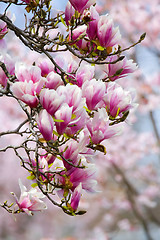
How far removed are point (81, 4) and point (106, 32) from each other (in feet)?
0.38

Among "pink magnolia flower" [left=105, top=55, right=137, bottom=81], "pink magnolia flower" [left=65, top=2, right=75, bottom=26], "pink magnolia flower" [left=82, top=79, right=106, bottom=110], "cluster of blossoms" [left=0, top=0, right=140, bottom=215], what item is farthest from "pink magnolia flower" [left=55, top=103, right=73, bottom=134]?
"pink magnolia flower" [left=65, top=2, right=75, bottom=26]

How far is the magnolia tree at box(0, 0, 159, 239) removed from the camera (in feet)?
2.42

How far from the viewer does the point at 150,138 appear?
6.86 m

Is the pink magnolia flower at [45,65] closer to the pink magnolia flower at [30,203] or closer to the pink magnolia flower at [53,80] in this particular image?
the pink magnolia flower at [53,80]

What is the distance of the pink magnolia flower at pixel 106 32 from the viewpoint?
0.84m

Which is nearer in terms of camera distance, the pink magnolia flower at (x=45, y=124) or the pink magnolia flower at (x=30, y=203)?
the pink magnolia flower at (x=45, y=124)

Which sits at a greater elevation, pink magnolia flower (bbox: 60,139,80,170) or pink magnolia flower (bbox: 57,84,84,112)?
pink magnolia flower (bbox: 57,84,84,112)

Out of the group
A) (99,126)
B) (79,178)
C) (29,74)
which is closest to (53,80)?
(29,74)

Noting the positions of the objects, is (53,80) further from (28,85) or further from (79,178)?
(79,178)

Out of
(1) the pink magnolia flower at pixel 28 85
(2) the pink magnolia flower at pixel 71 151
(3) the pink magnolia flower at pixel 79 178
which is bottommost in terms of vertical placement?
(3) the pink magnolia flower at pixel 79 178

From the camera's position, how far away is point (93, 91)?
79 cm

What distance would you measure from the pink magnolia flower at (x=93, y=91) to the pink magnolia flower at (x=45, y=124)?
0.45ft

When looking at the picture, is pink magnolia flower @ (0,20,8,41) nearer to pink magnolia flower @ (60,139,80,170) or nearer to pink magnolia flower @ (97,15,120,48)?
pink magnolia flower @ (97,15,120,48)

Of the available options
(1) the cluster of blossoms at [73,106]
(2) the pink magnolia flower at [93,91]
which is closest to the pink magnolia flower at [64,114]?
(1) the cluster of blossoms at [73,106]
